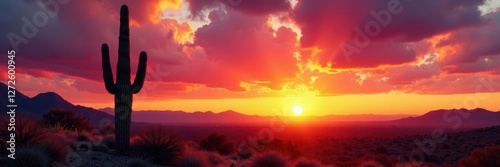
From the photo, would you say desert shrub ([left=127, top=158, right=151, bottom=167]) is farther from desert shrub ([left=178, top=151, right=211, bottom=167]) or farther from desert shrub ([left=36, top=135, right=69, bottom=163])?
desert shrub ([left=36, top=135, right=69, bottom=163])

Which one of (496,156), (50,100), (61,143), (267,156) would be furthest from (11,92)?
(50,100)

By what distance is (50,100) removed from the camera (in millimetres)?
190875

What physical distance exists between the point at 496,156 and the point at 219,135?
20.4 metres

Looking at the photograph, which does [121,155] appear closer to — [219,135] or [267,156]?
[267,156]

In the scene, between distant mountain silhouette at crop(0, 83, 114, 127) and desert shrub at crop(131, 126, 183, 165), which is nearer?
desert shrub at crop(131, 126, 183, 165)

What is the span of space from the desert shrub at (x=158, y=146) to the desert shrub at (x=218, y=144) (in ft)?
44.4

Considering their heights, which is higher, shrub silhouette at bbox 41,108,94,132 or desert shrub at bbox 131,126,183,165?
shrub silhouette at bbox 41,108,94,132

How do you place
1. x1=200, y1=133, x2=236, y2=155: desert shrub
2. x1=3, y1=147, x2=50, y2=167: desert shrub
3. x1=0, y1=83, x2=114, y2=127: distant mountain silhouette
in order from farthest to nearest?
1. x1=0, y1=83, x2=114, y2=127: distant mountain silhouette
2. x1=200, y1=133, x2=236, y2=155: desert shrub
3. x1=3, y1=147, x2=50, y2=167: desert shrub

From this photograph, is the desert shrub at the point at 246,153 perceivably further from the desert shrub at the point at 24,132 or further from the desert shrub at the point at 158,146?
the desert shrub at the point at 24,132

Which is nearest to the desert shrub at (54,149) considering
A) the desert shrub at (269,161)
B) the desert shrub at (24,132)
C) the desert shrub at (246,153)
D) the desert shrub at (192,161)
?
the desert shrub at (24,132)

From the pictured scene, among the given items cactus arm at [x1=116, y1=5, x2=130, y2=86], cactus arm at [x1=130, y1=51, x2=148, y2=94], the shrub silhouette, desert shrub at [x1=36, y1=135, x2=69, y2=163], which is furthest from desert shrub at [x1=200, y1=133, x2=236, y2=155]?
desert shrub at [x1=36, y1=135, x2=69, y2=163]

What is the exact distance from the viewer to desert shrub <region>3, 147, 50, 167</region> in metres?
12.5

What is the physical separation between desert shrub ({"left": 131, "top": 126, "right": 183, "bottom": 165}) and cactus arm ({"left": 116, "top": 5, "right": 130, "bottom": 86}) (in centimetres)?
250

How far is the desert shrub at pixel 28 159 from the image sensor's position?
40.9 ft
